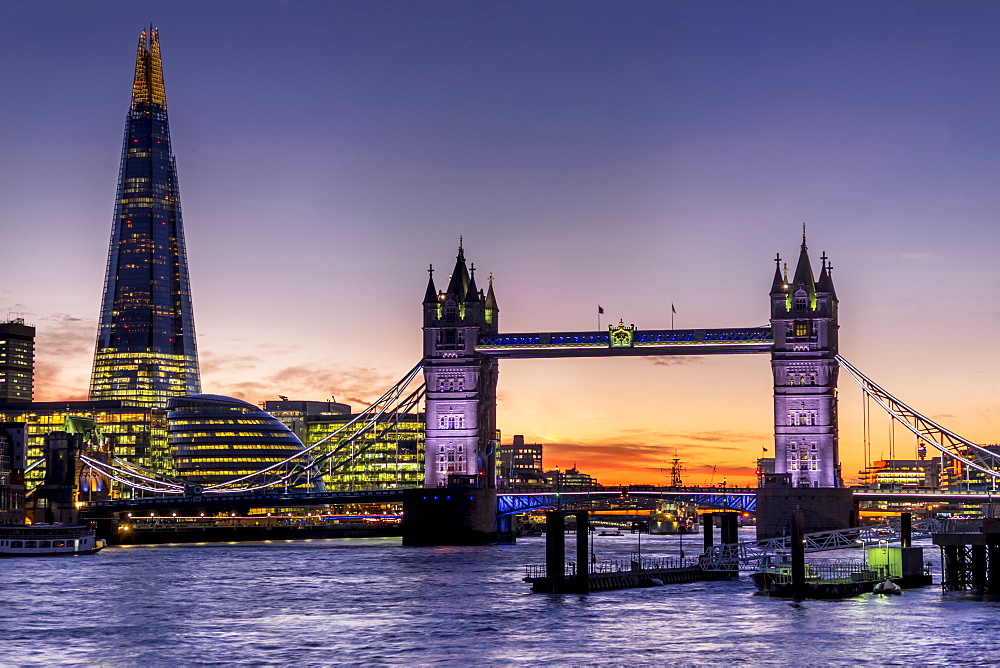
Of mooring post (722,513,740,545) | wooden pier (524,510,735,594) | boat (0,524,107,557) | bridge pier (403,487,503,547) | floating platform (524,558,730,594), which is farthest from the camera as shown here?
bridge pier (403,487,503,547)

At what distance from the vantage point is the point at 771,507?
5974 inches

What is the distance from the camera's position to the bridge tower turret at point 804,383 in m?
155

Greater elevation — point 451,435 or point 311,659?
point 451,435

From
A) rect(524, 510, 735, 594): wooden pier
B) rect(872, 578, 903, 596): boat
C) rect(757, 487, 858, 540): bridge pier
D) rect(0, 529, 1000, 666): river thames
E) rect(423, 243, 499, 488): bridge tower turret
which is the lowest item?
rect(0, 529, 1000, 666): river thames

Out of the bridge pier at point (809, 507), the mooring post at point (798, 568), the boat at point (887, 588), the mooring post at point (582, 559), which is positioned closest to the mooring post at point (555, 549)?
the mooring post at point (582, 559)

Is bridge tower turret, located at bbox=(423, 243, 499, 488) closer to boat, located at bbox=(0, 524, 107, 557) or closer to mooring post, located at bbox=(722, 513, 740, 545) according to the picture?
boat, located at bbox=(0, 524, 107, 557)

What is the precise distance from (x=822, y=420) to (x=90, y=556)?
72.6 meters

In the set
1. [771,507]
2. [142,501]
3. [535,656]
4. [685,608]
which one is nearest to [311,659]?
[535,656]

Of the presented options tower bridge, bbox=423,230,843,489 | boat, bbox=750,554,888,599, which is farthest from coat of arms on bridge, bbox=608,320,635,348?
boat, bbox=750,554,888,599

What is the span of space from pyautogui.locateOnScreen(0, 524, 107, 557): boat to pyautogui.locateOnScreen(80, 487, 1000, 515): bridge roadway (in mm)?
18315

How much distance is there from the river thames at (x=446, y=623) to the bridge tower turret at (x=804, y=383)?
3531 centimetres

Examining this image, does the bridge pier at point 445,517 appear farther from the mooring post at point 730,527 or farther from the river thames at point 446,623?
the mooring post at point 730,527

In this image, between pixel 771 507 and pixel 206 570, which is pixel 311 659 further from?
pixel 771 507

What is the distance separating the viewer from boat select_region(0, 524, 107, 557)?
153m
